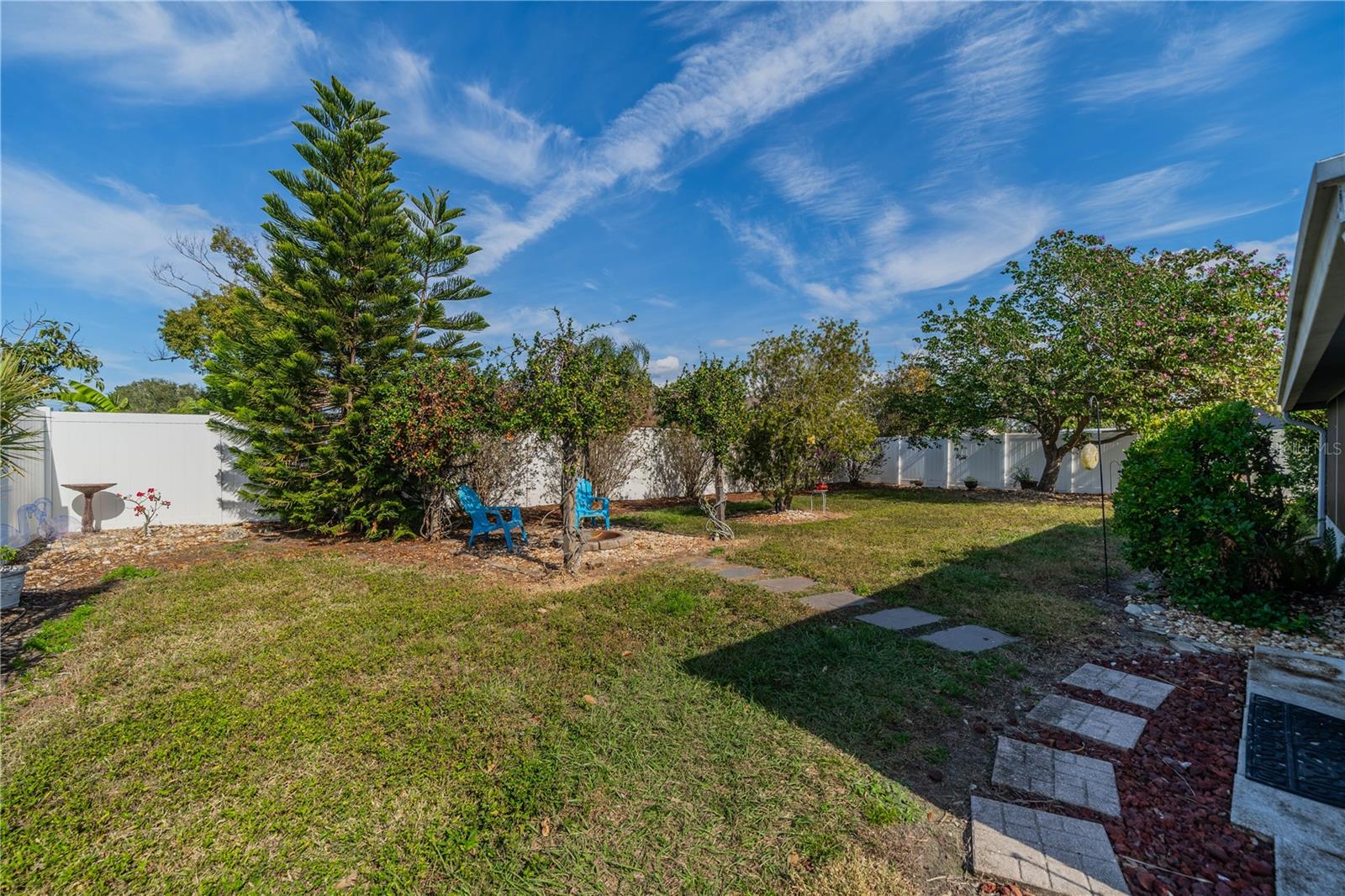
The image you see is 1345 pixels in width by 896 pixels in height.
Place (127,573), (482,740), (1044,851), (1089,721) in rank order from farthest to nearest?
1. (127,573)
2. (1089,721)
3. (482,740)
4. (1044,851)

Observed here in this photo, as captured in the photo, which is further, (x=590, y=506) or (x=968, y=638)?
(x=590, y=506)

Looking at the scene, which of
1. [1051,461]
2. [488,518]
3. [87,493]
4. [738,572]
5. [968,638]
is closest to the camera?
[968,638]

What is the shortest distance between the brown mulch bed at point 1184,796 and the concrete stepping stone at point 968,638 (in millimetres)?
619

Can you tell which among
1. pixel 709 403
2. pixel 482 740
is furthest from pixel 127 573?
pixel 709 403

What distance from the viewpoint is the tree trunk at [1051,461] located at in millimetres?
12508

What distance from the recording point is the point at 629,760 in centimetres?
234

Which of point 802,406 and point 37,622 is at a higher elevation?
point 802,406

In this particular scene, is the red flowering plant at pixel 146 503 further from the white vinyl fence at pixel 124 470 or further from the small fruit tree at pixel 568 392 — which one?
the small fruit tree at pixel 568 392

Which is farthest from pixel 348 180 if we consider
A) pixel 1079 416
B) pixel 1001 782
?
pixel 1079 416

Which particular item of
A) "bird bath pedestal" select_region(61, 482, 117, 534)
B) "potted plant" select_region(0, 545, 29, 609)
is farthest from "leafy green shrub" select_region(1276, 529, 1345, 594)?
"bird bath pedestal" select_region(61, 482, 117, 534)

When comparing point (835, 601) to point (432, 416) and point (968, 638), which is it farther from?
point (432, 416)

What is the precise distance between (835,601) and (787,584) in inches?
24.9

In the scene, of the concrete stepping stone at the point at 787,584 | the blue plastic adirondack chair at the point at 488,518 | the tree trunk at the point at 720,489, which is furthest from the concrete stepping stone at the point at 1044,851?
the blue plastic adirondack chair at the point at 488,518

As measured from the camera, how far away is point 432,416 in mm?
6504
